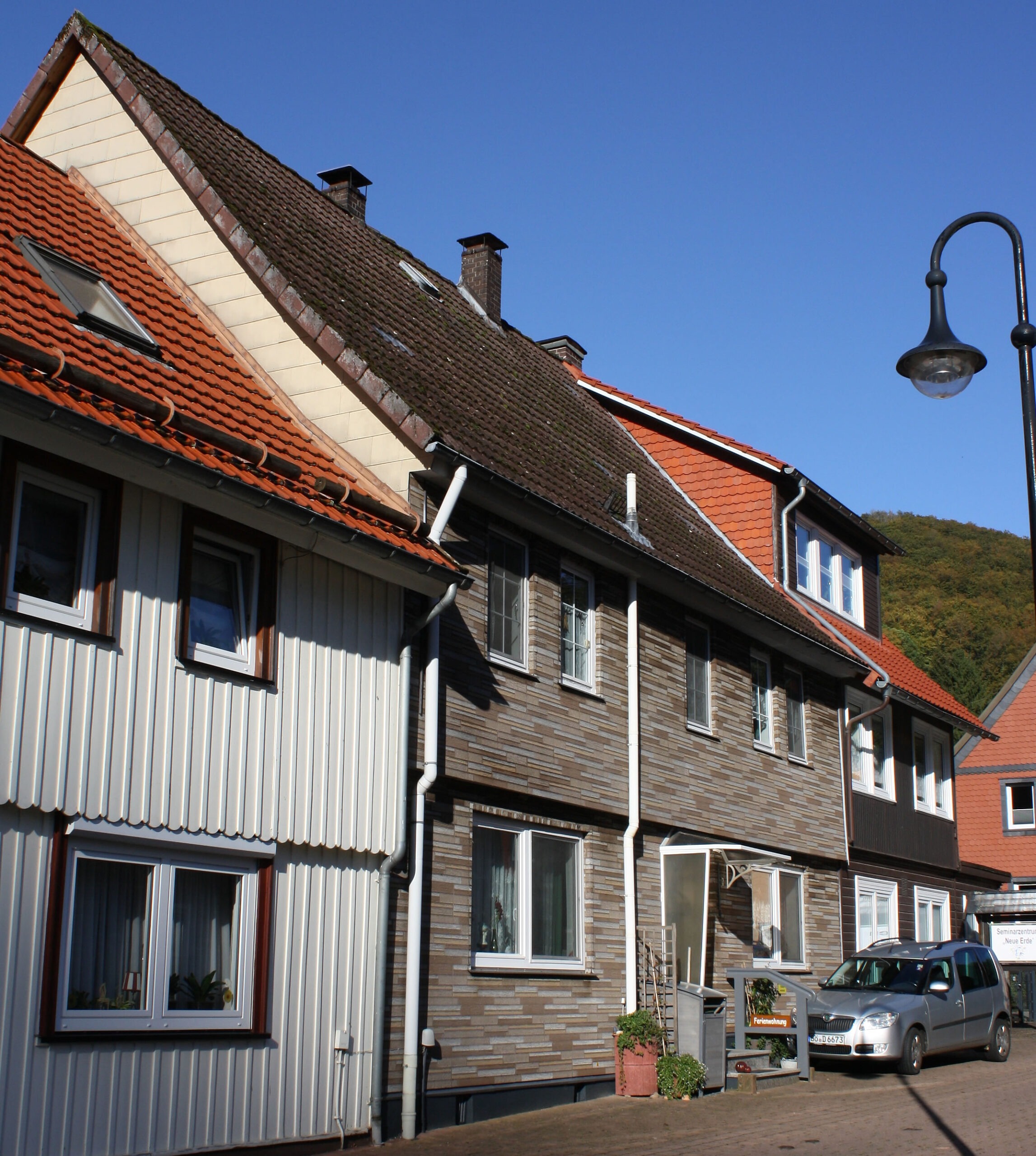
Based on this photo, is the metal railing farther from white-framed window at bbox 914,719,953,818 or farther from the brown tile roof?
white-framed window at bbox 914,719,953,818

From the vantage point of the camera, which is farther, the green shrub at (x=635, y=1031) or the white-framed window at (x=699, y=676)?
the white-framed window at (x=699, y=676)

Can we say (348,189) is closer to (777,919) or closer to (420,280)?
(420,280)

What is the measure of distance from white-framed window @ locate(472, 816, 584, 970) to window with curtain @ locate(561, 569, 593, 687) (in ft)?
5.74

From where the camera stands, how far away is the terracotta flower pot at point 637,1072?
14.3m

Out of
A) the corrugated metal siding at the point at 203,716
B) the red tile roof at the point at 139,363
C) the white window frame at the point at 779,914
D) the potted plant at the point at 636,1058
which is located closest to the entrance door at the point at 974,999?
the white window frame at the point at 779,914

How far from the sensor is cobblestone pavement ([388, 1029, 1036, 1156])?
1088cm

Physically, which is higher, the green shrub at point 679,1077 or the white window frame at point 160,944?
the white window frame at point 160,944

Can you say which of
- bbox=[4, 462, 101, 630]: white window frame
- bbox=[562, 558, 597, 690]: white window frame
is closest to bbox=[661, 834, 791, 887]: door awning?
bbox=[562, 558, 597, 690]: white window frame

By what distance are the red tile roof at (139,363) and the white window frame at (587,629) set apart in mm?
3063

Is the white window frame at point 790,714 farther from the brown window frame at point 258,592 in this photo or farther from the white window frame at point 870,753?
the brown window frame at point 258,592

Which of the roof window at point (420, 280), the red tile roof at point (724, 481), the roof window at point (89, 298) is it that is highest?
the roof window at point (420, 280)

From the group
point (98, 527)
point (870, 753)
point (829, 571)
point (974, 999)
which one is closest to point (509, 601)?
point (98, 527)

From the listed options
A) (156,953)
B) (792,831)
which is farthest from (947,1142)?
(792,831)

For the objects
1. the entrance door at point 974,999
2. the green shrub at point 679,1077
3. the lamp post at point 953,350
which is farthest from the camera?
the entrance door at point 974,999
